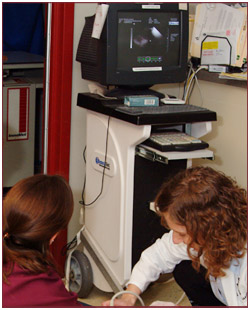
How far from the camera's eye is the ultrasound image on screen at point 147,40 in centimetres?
222

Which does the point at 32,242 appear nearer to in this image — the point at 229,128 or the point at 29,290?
the point at 29,290

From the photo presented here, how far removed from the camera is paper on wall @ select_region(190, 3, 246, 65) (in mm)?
2383

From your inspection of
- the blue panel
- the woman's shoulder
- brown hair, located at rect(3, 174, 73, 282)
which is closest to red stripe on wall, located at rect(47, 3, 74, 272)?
brown hair, located at rect(3, 174, 73, 282)

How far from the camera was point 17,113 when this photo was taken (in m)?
3.59

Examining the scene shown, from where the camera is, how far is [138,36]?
2252mm

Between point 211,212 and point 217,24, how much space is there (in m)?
1.19

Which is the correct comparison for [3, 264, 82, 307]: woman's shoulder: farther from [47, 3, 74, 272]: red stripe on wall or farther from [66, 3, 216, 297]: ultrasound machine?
[47, 3, 74, 272]: red stripe on wall

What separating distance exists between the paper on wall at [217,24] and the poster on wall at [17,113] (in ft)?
4.49

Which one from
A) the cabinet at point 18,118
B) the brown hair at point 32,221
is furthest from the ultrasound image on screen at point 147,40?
the cabinet at point 18,118

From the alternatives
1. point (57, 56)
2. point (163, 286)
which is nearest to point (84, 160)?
point (57, 56)

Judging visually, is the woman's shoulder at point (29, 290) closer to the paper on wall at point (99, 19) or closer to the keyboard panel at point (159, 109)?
the keyboard panel at point (159, 109)

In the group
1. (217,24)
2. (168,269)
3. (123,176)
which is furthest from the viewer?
(217,24)

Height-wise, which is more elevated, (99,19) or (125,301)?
(99,19)

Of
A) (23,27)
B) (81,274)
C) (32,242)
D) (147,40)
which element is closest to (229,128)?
(147,40)
